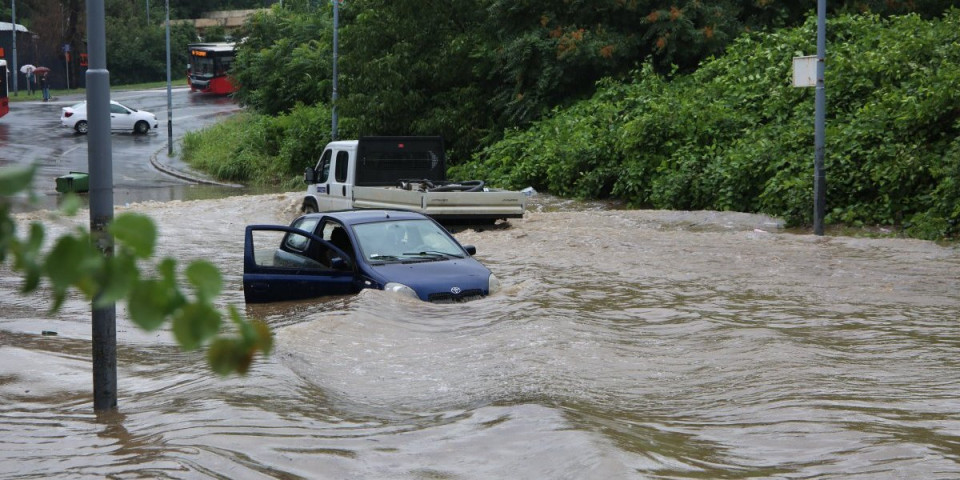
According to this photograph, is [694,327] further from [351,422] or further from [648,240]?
[648,240]

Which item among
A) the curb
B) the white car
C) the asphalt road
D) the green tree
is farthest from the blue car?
the white car

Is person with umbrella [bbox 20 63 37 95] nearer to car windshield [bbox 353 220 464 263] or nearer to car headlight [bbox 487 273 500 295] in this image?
car windshield [bbox 353 220 464 263]

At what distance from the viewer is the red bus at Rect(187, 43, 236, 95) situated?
64.6 metres

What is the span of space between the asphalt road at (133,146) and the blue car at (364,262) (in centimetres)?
1350

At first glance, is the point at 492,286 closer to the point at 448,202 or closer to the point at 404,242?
the point at 404,242

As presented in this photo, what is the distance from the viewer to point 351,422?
24.5 ft

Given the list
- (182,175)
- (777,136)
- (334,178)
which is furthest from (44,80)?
(777,136)

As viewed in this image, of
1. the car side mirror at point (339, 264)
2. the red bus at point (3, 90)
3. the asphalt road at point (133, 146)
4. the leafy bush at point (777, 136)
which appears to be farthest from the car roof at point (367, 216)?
the red bus at point (3, 90)

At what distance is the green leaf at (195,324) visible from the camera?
2.02 m

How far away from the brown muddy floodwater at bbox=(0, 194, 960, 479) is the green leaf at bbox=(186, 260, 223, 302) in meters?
0.36

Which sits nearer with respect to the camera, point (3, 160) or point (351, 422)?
point (351, 422)

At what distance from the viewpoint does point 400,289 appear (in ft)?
38.2

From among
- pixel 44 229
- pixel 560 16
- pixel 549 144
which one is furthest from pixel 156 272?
pixel 560 16

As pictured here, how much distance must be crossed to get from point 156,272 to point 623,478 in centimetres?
413
